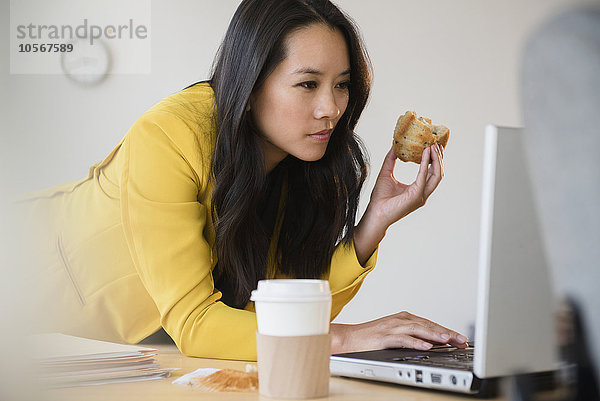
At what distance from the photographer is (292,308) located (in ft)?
2.22

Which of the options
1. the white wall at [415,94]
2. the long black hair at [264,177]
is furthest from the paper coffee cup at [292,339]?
the white wall at [415,94]

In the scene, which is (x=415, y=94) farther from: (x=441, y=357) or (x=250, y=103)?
(x=441, y=357)

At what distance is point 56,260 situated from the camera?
1.41m

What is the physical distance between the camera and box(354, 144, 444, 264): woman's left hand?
4.77 ft

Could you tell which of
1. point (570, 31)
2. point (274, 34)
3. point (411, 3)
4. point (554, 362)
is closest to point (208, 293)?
point (274, 34)

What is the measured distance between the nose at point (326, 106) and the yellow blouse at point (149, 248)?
0.74 ft

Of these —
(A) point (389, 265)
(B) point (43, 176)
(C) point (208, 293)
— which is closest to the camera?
(C) point (208, 293)

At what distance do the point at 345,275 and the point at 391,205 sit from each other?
20 centimetres

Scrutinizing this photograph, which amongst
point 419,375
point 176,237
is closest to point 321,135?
point 176,237

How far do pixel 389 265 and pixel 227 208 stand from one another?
2.35 metres

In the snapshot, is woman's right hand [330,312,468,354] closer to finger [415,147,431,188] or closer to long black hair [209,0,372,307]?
long black hair [209,0,372,307]

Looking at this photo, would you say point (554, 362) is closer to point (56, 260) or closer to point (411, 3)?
point (56, 260)

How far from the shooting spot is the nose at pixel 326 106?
1.37m

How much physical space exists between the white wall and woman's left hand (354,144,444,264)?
204 centimetres
